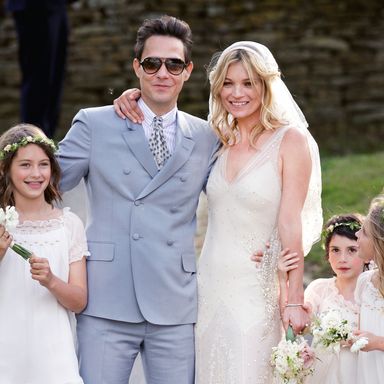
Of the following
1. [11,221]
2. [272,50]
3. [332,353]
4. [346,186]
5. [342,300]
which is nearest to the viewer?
[11,221]

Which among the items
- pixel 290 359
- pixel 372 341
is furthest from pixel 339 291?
pixel 290 359

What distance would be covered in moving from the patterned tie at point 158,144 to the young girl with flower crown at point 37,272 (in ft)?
1.36

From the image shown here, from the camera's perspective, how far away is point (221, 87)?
16.1 feet

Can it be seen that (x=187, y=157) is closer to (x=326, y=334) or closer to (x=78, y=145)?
(x=78, y=145)

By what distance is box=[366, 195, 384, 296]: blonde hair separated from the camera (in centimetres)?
477

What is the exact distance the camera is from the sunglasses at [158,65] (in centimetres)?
481

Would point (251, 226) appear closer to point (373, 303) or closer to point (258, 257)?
point (258, 257)

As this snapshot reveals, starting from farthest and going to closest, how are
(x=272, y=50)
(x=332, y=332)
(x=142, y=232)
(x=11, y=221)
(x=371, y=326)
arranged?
(x=272, y=50) → (x=371, y=326) → (x=142, y=232) → (x=332, y=332) → (x=11, y=221)

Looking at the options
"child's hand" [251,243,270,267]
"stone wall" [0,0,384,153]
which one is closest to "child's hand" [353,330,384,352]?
"child's hand" [251,243,270,267]

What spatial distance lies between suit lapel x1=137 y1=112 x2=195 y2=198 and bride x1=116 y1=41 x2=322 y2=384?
0.17 m

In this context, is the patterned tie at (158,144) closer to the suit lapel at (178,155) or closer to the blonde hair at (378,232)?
the suit lapel at (178,155)

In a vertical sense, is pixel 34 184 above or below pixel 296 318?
above

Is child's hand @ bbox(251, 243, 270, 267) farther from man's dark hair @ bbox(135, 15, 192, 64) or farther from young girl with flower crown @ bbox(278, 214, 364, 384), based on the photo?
man's dark hair @ bbox(135, 15, 192, 64)

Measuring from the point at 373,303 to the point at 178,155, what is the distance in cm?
A: 105
